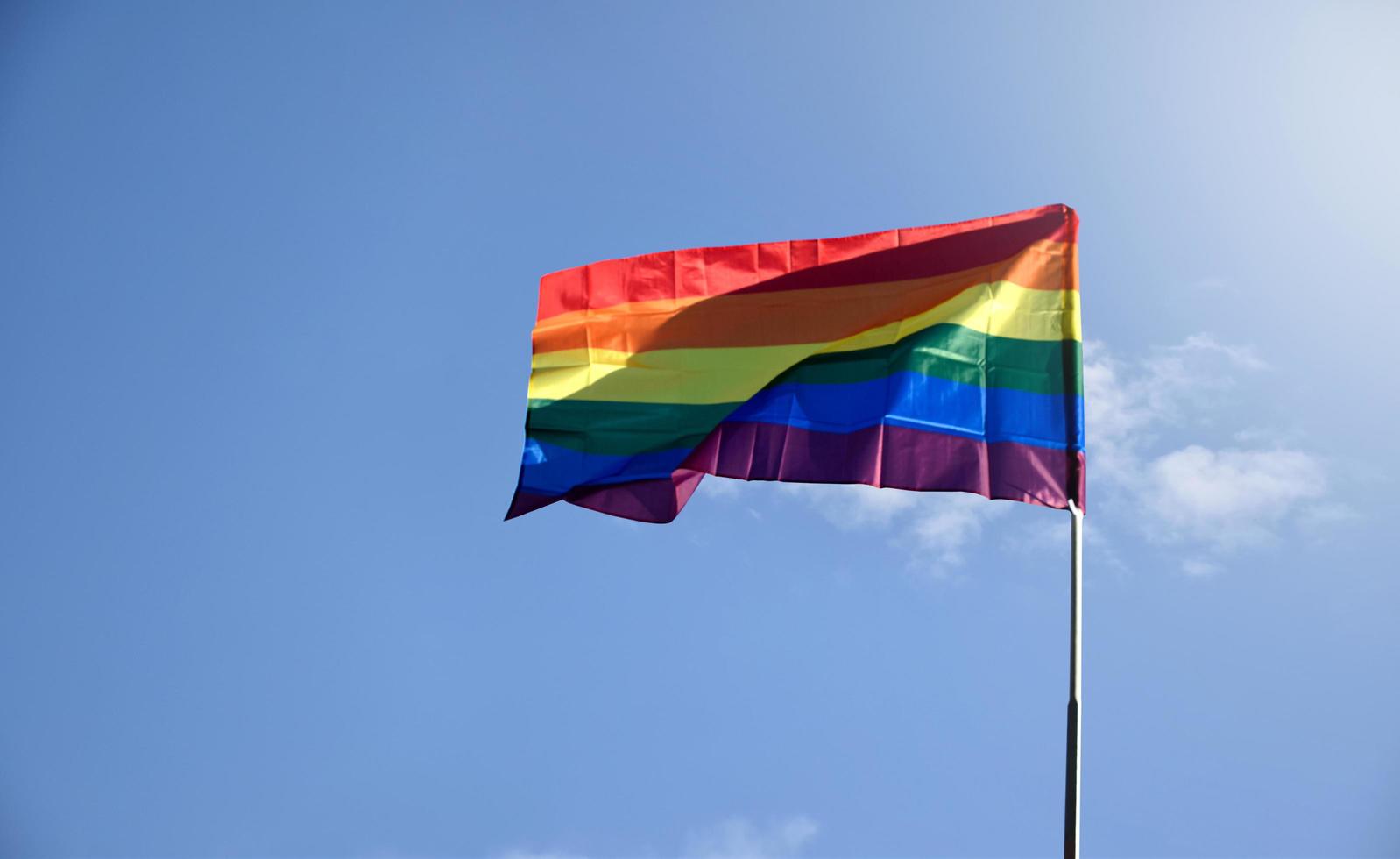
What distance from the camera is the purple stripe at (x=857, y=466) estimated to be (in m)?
15.3

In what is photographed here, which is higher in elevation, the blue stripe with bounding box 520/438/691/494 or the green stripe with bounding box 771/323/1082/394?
the green stripe with bounding box 771/323/1082/394

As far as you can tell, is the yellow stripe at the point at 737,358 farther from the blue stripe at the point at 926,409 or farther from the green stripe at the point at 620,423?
the blue stripe at the point at 926,409

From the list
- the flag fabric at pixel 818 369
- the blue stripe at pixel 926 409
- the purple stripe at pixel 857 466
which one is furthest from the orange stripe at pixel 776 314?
the purple stripe at pixel 857 466

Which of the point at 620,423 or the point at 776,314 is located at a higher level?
the point at 776,314

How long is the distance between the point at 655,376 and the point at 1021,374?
4470 mm

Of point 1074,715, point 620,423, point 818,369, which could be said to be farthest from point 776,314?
point 1074,715

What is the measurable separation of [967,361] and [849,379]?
146 cm

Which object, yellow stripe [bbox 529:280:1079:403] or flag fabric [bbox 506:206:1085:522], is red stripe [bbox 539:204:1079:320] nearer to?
flag fabric [bbox 506:206:1085:522]

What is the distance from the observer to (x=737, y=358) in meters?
17.8

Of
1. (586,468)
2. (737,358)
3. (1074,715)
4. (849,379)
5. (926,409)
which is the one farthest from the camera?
(737,358)

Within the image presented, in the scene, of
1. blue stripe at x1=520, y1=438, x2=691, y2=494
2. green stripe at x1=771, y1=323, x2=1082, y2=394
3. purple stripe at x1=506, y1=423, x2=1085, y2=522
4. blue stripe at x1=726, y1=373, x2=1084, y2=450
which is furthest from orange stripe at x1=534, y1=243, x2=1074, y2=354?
blue stripe at x1=520, y1=438, x2=691, y2=494

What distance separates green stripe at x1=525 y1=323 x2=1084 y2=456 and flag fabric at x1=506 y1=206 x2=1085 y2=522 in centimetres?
2

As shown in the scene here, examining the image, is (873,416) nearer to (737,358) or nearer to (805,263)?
(737,358)

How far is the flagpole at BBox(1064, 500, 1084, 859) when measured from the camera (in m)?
12.4
